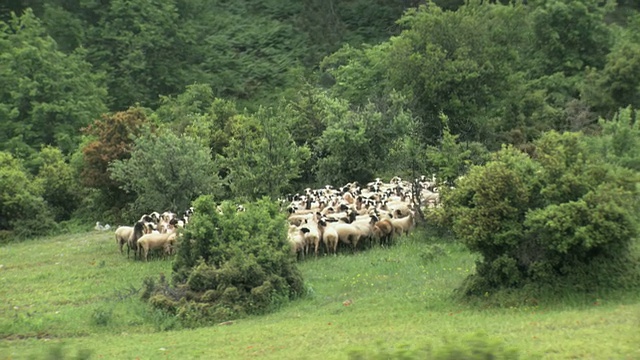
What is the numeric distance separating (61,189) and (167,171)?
38.2 ft

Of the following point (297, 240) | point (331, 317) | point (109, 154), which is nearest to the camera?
point (331, 317)

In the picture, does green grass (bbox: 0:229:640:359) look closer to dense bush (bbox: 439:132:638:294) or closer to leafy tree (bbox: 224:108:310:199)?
dense bush (bbox: 439:132:638:294)

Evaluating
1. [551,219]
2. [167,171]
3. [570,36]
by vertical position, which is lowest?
[551,219]

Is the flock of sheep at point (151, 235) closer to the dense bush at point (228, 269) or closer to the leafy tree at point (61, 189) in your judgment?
the dense bush at point (228, 269)

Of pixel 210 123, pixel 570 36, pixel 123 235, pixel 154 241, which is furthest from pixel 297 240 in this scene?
pixel 570 36

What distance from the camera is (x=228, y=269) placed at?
712 inches

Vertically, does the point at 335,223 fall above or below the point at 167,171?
below

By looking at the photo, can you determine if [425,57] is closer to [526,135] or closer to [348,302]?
[526,135]

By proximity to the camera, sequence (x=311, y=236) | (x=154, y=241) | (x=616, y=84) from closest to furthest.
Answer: (x=311, y=236), (x=154, y=241), (x=616, y=84)

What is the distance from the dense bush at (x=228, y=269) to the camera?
1759 cm

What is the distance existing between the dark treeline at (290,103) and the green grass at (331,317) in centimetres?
516

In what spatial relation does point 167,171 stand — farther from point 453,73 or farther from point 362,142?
point 453,73

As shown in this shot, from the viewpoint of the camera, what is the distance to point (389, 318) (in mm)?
15258

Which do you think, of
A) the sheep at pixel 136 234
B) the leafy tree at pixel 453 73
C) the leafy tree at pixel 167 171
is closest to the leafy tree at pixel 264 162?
the leafy tree at pixel 167 171
